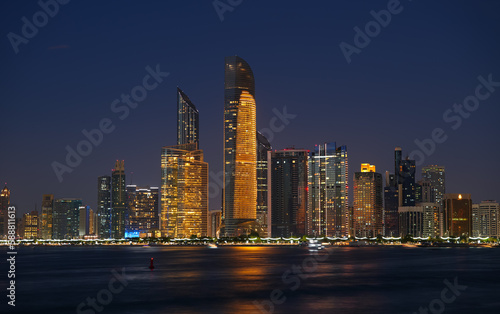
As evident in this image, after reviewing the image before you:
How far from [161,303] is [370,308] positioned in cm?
Answer: 2378

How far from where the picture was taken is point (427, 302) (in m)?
77.9

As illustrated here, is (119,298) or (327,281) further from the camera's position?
(327,281)

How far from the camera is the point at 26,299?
8188cm

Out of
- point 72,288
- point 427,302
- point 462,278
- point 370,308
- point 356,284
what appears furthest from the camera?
point 462,278

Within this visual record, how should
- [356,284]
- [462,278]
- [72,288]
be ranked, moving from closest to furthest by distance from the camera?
1. [72,288]
2. [356,284]
3. [462,278]

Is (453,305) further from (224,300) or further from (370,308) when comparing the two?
(224,300)

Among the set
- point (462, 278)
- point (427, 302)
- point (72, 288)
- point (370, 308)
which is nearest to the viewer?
point (370, 308)

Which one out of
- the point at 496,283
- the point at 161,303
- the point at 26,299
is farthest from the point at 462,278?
the point at 26,299

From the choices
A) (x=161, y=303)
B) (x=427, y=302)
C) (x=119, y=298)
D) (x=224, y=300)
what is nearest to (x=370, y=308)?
(x=427, y=302)

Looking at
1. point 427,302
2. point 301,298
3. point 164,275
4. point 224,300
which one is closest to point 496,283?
point 427,302

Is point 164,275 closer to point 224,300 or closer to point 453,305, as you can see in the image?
point 224,300

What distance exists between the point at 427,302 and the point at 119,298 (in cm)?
3696

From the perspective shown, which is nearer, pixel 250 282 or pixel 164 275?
pixel 250 282

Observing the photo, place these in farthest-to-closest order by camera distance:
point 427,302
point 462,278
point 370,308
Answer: point 462,278 → point 427,302 → point 370,308
